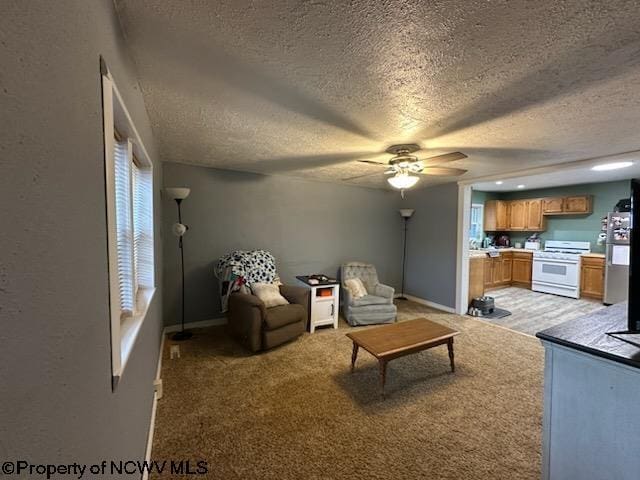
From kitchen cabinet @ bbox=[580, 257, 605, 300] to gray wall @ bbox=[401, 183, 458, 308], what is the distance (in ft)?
10.2

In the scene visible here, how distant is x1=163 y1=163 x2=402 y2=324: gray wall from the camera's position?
3713mm

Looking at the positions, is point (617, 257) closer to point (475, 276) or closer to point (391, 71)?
point (475, 276)

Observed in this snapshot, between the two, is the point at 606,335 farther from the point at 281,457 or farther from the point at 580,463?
the point at 281,457

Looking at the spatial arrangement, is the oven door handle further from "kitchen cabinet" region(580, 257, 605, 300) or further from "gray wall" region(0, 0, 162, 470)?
"gray wall" region(0, 0, 162, 470)

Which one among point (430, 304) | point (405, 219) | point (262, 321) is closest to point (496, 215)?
point (405, 219)

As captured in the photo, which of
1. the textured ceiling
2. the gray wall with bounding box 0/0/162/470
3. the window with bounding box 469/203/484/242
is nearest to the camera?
the gray wall with bounding box 0/0/162/470

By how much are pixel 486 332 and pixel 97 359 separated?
167 inches

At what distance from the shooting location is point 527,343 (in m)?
3.37

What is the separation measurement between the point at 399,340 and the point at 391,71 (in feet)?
6.95

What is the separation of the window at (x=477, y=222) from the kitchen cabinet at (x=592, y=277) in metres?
1.95

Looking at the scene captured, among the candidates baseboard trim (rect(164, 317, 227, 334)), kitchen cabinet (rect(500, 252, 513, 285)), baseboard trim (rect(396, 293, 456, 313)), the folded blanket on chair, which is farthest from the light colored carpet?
kitchen cabinet (rect(500, 252, 513, 285))

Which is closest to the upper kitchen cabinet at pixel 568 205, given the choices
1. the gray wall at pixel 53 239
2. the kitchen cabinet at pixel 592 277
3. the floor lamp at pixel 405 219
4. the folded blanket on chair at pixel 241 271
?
the kitchen cabinet at pixel 592 277

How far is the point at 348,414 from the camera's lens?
6.82 ft

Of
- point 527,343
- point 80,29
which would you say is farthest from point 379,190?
point 80,29
